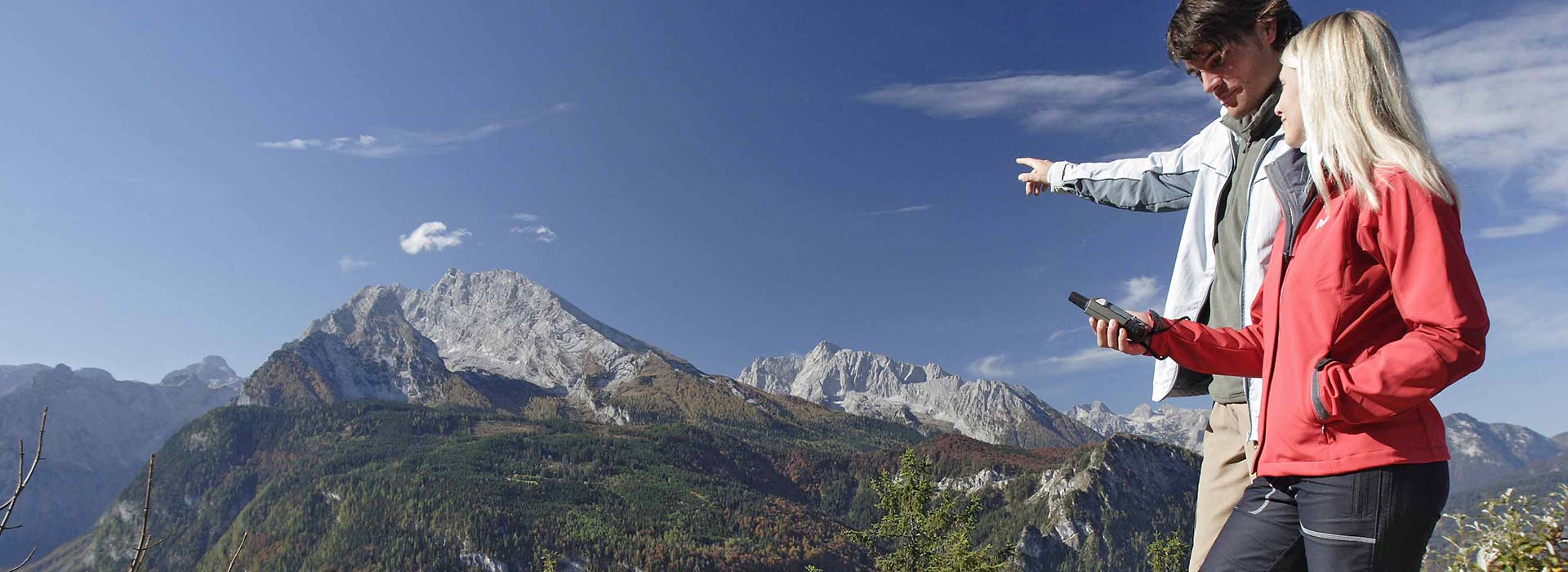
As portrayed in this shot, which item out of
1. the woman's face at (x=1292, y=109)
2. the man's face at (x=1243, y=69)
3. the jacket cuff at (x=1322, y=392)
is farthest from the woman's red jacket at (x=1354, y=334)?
the man's face at (x=1243, y=69)

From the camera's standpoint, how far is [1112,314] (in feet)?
9.91

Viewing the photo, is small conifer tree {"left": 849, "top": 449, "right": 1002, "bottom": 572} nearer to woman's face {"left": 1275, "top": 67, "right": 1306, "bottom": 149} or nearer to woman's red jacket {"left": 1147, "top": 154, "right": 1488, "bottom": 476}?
woman's red jacket {"left": 1147, "top": 154, "right": 1488, "bottom": 476}

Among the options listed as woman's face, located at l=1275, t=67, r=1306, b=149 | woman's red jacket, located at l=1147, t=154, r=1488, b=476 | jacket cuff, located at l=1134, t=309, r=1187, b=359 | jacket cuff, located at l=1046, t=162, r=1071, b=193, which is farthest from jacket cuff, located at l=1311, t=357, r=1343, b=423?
jacket cuff, located at l=1046, t=162, r=1071, b=193

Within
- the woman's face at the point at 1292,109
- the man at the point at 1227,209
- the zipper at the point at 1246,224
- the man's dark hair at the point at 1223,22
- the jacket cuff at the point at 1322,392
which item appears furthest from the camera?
the man's dark hair at the point at 1223,22

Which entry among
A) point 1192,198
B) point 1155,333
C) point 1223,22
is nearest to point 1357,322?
point 1155,333

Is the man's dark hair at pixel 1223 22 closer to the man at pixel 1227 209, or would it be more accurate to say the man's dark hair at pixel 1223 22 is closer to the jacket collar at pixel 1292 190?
the man at pixel 1227 209

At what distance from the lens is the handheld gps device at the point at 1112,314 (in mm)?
2959

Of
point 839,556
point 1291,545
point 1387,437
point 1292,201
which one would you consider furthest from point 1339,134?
point 839,556

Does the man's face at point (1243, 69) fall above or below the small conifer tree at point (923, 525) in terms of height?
above

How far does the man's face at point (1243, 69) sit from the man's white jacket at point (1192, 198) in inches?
7.4

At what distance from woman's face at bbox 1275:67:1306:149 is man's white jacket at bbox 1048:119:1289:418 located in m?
0.24

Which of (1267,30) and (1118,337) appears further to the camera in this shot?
(1267,30)

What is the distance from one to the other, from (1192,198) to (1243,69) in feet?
2.16

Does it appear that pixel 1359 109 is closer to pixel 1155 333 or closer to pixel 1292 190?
pixel 1292 190
